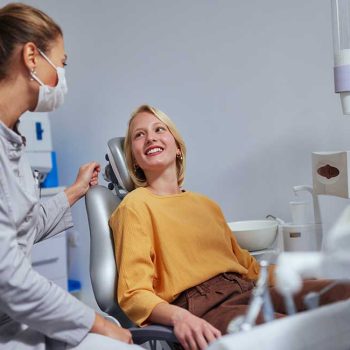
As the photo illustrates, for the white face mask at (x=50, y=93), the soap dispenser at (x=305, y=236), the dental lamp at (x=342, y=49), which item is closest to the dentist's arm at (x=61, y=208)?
the white face mask at (x=50, y=93)

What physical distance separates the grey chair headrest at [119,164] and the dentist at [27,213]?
1.18ft

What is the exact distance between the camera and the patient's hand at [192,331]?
0.99 metres

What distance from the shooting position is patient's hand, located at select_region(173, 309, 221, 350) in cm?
99

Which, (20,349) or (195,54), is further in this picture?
(195,54)

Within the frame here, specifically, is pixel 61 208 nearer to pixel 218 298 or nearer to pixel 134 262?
pixel 134 262

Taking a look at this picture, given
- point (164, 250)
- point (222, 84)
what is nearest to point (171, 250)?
point (164, 250)

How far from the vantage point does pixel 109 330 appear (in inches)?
39.6

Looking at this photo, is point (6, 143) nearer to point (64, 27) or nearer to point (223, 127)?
point (223, 127)

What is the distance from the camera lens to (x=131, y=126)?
1.53 m

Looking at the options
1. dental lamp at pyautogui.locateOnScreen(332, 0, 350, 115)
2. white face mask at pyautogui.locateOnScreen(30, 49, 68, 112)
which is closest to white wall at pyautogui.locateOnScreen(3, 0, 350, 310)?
dental lamp at pyautogui.locateOnScreen(332, 0, 350, 115)

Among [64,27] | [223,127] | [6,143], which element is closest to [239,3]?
[223,127]

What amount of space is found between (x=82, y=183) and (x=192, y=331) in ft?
1.94

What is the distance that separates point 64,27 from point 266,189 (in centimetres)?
153

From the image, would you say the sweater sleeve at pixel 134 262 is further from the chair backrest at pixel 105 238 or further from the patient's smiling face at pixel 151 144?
the patient's smiling face at pixel 151 144
